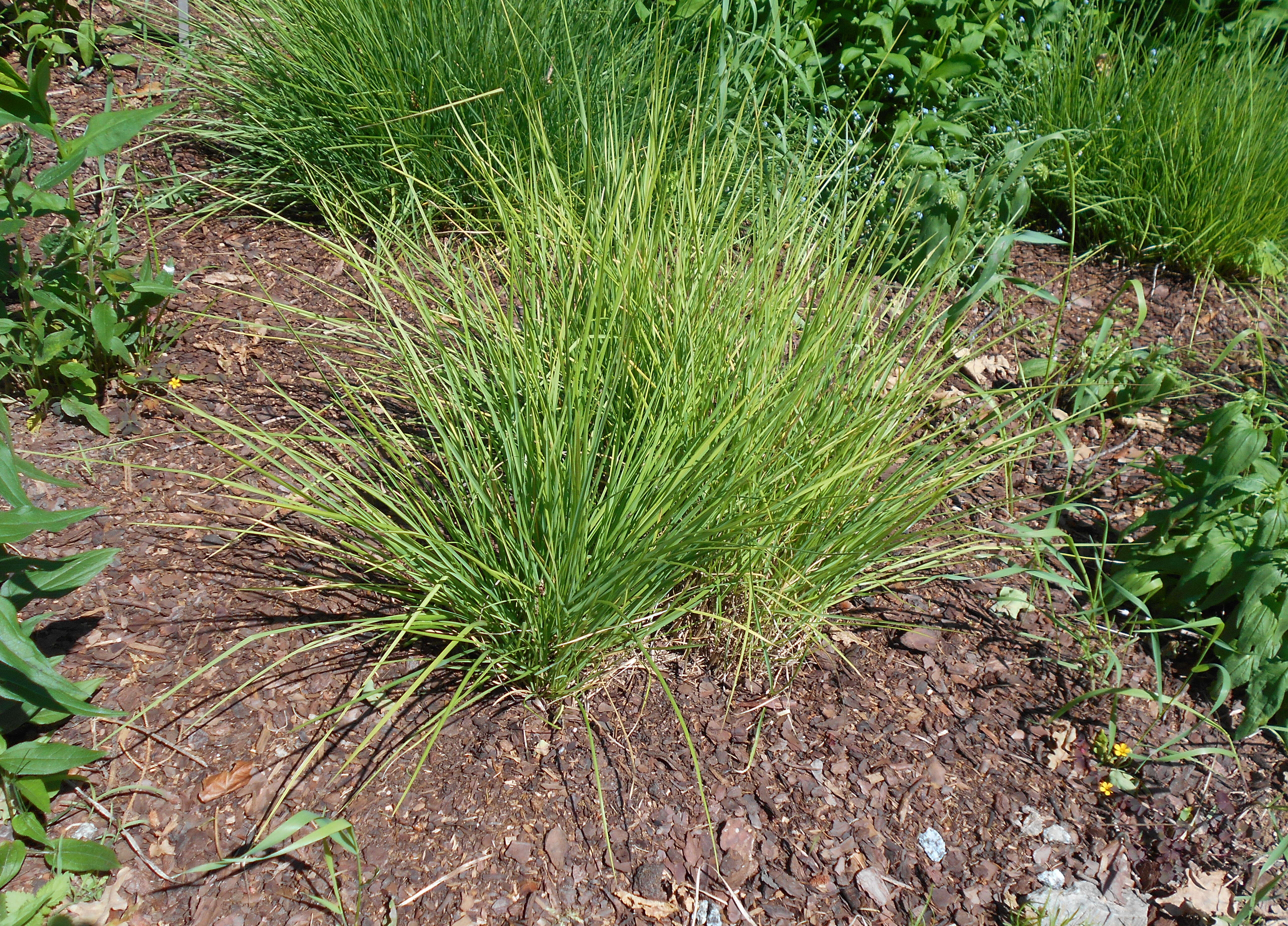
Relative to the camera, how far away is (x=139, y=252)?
279cm

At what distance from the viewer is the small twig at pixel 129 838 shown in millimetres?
1546

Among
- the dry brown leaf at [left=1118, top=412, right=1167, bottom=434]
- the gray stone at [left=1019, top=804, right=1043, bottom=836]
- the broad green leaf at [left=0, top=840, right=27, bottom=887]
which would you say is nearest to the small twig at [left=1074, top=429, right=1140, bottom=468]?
the dry brown leaf at [left=1118, top=412, right=1167, bottom=434]

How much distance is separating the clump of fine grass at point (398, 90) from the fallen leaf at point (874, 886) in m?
2.04

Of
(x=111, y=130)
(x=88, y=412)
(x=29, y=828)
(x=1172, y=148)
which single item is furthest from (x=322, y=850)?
(x=1172, y=148)

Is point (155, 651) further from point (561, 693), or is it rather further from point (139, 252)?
point (139, 252)

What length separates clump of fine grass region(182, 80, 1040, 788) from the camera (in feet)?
5.80

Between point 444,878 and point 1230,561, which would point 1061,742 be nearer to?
point 1230,561

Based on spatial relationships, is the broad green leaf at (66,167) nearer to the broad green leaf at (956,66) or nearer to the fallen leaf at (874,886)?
the fallen leaf at (874,886)

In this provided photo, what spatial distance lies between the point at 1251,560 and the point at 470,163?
2418mm

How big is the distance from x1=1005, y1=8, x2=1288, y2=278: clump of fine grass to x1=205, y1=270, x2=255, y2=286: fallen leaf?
265 centimetres

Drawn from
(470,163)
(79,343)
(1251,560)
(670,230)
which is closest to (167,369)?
(79,343)

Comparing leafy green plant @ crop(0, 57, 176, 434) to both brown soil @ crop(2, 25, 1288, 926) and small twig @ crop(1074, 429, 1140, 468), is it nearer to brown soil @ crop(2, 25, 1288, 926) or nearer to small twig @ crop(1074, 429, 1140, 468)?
brown soil @ crop(2, 25, 1288, 926)

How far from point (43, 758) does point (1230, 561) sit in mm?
2334

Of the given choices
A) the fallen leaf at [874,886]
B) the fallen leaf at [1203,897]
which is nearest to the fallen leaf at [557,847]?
the fallen leaf at [874,886]
